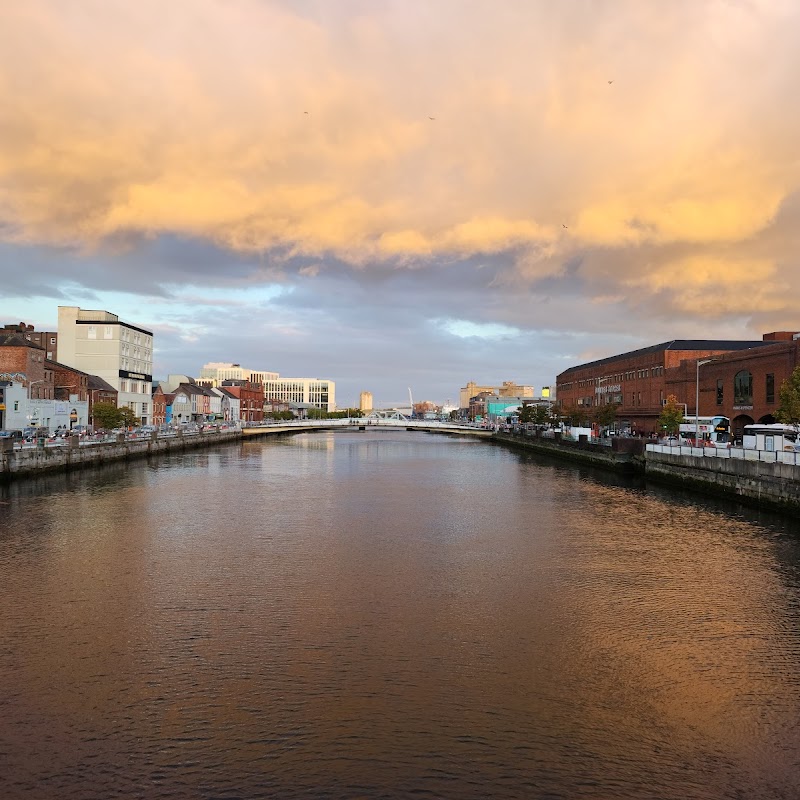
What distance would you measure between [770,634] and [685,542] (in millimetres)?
13364

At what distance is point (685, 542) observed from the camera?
30703 millimetres

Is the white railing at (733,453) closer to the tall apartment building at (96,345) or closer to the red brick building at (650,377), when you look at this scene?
the red brick building at (650,377)

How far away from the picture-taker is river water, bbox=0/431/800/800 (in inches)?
440

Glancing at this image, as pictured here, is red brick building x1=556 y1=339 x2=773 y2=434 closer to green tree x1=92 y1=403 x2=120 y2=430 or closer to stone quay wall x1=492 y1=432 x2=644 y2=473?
stone quay wall x1=492 y1=432 x2=644 y2=473

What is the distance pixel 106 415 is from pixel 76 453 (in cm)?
3633

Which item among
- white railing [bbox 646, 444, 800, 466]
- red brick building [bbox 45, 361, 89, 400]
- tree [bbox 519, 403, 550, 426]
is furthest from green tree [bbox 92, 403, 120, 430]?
tree [bbox 519, 403, 550, 426]

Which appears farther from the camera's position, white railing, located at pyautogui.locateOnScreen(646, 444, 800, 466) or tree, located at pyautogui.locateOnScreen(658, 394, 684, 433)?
tree, located at pyautogui.locateOnScreen(658, 394, 684, 433)

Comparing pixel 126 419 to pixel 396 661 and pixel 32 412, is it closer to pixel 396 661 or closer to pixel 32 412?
pixel 32 412

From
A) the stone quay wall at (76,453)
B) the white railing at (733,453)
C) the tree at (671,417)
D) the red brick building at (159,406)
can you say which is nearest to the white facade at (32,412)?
the stone quay wall at (76,453)

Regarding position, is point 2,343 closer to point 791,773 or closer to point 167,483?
point 167,483

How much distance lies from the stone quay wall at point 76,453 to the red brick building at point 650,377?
67.9 meters

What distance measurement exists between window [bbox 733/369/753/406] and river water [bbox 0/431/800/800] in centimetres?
5070

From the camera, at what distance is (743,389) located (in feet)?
262

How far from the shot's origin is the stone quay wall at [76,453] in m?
49.8
